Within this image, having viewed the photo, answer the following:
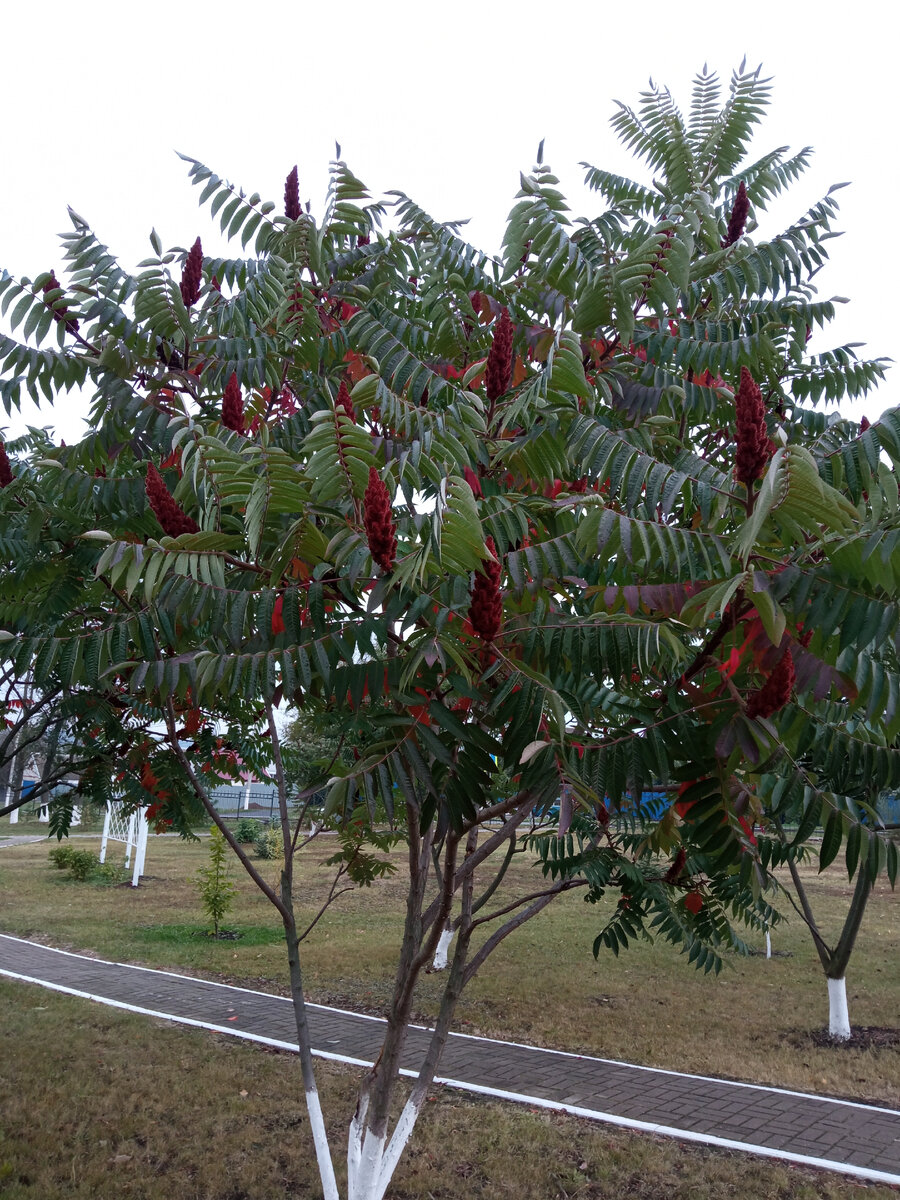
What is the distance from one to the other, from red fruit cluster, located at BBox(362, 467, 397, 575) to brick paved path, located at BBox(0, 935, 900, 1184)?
5.69m

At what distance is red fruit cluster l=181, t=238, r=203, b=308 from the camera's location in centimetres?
416

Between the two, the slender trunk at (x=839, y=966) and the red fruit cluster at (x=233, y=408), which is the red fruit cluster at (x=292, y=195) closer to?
the red fruit cluster at (x=233, y=408)

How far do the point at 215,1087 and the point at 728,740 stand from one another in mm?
6505

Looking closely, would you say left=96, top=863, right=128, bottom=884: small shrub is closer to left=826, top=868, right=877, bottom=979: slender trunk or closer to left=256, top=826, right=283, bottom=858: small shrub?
left=256, top=826, right=283, bottom=858: small shrub

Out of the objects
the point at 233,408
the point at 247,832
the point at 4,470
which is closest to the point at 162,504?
the point at 233,408

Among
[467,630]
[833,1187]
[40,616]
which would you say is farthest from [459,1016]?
[467,630]

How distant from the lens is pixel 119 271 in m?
4.13

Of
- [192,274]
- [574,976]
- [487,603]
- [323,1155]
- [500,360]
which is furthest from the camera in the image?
[574,976]

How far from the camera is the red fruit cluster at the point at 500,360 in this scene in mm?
3215

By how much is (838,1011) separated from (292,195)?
911 cm

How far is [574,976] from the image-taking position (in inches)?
480

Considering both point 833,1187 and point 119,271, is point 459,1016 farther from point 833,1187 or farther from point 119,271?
point 119,271

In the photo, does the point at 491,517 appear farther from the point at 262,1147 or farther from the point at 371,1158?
the point at 262,1147

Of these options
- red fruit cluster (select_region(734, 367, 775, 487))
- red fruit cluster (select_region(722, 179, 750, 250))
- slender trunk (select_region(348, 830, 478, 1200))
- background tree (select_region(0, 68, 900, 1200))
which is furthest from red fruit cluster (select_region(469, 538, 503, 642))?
red fruit cluster (select_region(722, 179, 750, 250))
